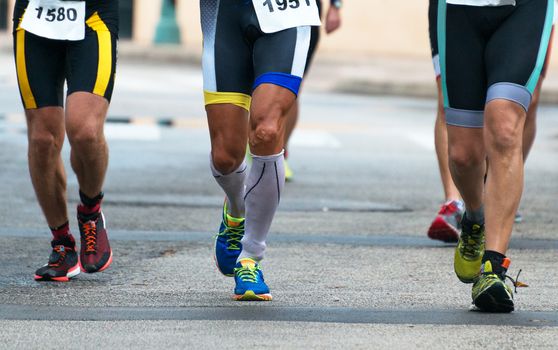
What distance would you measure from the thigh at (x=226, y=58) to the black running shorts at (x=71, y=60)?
0.64 m

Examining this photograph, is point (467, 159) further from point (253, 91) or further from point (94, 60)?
point (94, 60)

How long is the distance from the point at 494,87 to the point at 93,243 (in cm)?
199

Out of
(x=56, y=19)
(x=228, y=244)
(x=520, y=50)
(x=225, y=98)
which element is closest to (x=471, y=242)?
(x=520, y=50)

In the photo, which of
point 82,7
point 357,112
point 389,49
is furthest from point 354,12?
point 82,7

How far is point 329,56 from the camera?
3428 cm

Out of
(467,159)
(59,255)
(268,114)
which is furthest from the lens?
(59,255)

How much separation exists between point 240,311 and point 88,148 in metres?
1.30

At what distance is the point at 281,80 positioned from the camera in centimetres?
612

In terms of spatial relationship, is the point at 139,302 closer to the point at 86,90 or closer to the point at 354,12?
the point at 86,90

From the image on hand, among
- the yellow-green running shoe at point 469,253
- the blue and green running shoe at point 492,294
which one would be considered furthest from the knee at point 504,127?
the yellow-green running shoe at point 469,253

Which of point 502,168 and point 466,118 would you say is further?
point 466,118

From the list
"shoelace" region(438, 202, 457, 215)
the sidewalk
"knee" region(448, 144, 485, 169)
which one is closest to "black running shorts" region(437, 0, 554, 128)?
"knee" region(448, 144, 485, 169)

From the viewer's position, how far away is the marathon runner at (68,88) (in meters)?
6.68

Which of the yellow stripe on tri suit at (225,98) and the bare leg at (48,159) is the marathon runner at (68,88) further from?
the yellow stripe on tri suit at (225,98)
